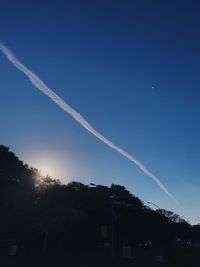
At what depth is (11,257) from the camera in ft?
148

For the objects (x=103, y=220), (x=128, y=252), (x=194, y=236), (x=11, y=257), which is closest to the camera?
(x=11, y=257)

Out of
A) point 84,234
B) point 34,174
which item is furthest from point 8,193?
point 84,234

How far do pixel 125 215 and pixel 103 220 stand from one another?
15.8 metres

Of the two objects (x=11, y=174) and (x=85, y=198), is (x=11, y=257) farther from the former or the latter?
(x=85, y=198)

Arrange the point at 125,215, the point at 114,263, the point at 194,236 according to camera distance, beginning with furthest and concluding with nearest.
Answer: the point at 194,236
the point at 125,215
the point at 114,263

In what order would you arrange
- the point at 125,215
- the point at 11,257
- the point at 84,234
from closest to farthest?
the point at 11,257
the point at 84,234
the point at 125,215

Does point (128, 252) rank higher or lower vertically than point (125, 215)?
lower

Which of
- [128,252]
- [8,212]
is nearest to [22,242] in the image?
[8,212]

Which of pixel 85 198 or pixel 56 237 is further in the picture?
pixel 85 198

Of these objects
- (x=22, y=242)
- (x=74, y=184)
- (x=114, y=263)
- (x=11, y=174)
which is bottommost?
(x=114, y=263)

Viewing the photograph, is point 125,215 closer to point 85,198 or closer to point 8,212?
point 85,198

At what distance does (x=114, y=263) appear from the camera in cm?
4897

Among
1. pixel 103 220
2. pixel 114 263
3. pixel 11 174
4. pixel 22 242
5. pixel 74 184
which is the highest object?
pixel 74 184

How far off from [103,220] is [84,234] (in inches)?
271
